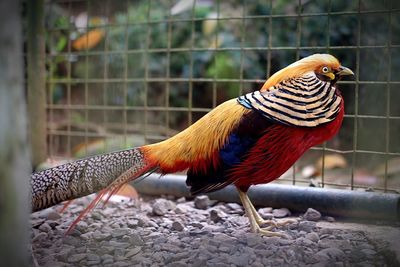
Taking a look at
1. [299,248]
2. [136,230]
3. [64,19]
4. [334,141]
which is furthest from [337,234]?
[64,19]

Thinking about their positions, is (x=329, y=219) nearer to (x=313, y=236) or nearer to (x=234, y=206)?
(x=313, y=236)

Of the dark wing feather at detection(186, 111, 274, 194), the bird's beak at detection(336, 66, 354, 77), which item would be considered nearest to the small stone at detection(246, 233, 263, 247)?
the dark wing feather at detection(186, 111, 274, 194)

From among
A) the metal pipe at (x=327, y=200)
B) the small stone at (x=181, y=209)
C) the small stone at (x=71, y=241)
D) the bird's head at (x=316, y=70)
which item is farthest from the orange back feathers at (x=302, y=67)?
the small stone at (x=71, y=241)

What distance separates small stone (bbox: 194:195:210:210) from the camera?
429 centimetres

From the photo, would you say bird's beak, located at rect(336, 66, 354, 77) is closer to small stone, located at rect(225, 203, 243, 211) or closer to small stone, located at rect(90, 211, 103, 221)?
small stone, located at rect(225, 203, 243, 211)

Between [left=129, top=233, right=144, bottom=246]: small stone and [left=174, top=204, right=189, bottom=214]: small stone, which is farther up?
[left=129, top=233, right=144, bottom=246]: small stone

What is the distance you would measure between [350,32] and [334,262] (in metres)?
4.25

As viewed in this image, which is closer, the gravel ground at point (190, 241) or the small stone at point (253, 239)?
the gravel ground at point (190, 241)

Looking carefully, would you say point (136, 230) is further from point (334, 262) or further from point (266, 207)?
point (334, 262)

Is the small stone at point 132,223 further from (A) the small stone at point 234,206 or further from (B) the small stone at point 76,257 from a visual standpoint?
(A) the small stone at point 234,206

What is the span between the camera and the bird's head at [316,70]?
10.9ft

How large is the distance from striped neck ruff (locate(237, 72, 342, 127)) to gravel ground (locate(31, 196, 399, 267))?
73cm

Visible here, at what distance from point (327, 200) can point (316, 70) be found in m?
1.05

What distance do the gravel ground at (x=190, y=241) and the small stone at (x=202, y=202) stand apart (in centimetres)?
4
